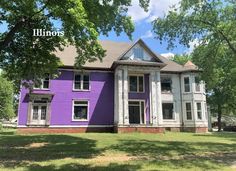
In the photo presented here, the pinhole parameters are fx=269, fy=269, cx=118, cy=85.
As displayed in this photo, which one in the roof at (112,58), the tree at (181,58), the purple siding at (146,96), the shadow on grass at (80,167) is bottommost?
the shadow on grass at (80,167)

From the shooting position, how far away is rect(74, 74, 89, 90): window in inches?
1132

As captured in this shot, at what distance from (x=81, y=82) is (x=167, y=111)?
1082cm

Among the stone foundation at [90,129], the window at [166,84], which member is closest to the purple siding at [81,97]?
the stone foundation at [90,129]

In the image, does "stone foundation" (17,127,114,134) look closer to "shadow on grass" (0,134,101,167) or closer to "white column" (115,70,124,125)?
"white column" (115,70,124,125)

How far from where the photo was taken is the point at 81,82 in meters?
28.8

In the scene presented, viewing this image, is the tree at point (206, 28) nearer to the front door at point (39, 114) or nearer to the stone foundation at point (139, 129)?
the stone foundation at point (139, 129)

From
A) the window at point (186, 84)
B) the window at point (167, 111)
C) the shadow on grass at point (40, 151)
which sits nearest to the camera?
the shadow on grass at point (40, 151)

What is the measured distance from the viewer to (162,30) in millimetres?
20234

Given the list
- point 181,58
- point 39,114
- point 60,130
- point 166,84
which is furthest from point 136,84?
point 181,58

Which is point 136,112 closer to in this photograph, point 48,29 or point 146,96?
point 146,96

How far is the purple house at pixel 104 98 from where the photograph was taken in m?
26.8

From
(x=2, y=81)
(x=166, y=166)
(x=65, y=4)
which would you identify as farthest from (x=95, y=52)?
(x=2, y=81)

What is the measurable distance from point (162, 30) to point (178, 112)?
46.9ft

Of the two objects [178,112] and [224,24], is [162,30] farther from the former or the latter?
[178,112]
